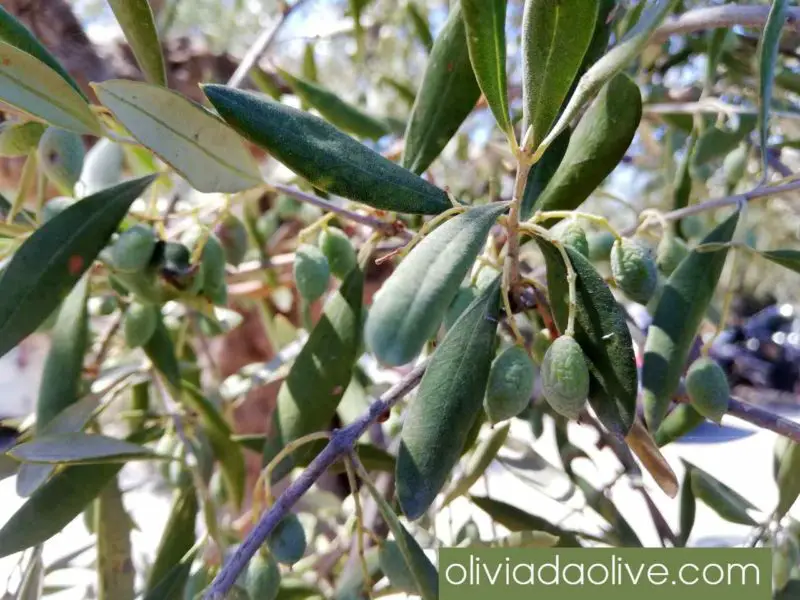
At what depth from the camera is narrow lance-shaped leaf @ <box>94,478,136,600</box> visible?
0.78 meters

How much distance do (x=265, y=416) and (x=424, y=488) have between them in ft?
4.25

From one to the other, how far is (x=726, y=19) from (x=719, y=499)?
534 millimetres

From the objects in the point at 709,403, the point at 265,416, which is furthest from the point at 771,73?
the point at 265,416

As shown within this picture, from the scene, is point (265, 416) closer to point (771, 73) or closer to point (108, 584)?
point (108, 584)

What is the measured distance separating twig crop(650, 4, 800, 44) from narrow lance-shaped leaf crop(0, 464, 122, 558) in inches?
27.2

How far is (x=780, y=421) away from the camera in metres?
0.55

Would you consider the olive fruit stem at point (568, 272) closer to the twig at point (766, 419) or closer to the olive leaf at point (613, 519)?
the twig at point (766, 419)

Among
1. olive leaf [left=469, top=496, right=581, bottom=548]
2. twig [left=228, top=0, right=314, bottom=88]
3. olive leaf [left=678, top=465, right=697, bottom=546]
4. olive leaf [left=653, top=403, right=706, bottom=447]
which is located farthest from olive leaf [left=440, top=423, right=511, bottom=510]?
twig [left=228, top=0, right=314, bottom=88]

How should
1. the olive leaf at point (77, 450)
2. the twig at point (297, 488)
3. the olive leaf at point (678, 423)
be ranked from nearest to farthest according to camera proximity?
the twig at point (297, 488) → the olive leaf at point (77, 450) → the olive leaf at point (678, 423)

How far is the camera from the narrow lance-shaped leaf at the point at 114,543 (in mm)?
783

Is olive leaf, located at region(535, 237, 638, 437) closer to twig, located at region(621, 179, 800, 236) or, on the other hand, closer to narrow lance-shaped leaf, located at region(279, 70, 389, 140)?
twig, located at region(621, 179, 800, 236)

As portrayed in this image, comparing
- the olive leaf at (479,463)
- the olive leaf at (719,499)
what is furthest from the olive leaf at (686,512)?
the olive leaf at (479,463)

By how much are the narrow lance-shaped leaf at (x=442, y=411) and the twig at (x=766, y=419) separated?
24 centimetres

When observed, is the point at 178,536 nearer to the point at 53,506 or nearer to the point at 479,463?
the point at 53,506
